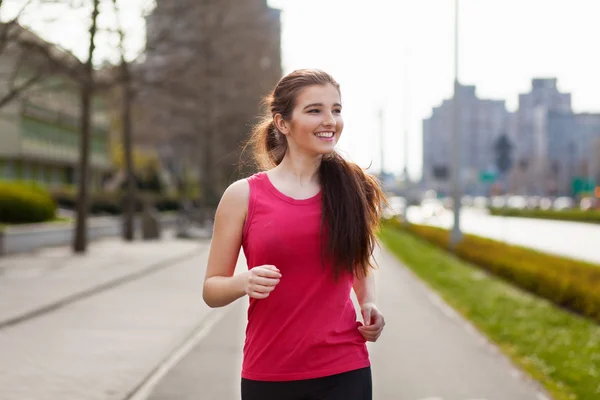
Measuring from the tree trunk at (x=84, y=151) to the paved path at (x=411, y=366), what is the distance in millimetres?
12059

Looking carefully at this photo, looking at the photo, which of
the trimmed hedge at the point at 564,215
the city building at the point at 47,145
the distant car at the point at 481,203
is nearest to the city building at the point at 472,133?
the distant car at the point at 481,203

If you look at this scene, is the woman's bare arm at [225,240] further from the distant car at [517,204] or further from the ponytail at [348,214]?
the distant car at [517,204]

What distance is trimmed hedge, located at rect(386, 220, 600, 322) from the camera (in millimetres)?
11625

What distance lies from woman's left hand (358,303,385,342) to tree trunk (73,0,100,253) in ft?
65.4

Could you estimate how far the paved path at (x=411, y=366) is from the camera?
7020mm

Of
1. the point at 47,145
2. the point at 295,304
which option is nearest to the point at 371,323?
the point at 295,304

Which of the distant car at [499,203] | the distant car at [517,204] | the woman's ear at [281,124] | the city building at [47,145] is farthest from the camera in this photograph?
the distant car at [517,204]

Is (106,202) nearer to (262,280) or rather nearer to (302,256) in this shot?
(302,256)

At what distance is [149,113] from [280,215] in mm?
46607

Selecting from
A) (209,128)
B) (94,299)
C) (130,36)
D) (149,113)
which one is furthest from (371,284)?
(149,113)

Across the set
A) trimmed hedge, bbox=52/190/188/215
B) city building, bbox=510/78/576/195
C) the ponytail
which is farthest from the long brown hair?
city building, bbox=510/78/576/195

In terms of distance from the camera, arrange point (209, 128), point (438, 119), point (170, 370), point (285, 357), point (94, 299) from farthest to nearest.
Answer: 1. point (438, 119)
2. point (209, 128)
3. point (94, 299)
4. point (170, 370)
5. point (285, 357)

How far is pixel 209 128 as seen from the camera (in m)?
39.4

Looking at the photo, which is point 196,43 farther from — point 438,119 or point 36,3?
point 438,119
